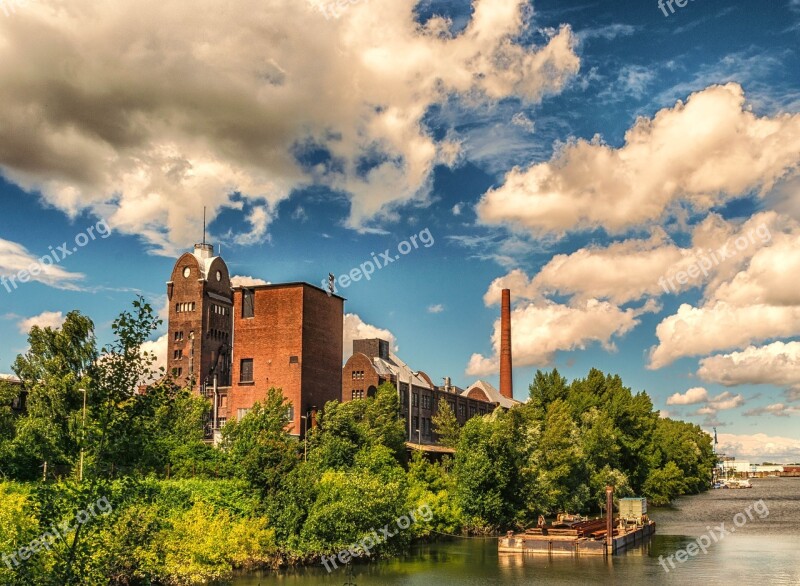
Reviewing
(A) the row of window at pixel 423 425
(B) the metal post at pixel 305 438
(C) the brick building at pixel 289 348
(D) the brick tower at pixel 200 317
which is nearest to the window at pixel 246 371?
(C) the brick building at pixel 289 348

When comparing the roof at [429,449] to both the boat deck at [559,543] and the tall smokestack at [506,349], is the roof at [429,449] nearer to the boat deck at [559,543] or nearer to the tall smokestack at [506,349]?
the boat deck at [559,543]

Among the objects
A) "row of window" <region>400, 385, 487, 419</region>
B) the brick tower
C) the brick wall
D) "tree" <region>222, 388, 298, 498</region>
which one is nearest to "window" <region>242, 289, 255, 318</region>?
the brick wall

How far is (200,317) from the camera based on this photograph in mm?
118062

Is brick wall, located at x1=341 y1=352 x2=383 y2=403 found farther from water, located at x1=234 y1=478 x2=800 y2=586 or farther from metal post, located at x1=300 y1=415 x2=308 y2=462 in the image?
water, located at x1=234 y1=478 x2=800 y2=586

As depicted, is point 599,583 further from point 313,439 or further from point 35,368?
point 35,368

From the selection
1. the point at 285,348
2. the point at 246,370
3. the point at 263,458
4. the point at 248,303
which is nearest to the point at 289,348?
the point at 285,348

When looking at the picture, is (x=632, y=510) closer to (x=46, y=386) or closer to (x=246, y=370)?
(x=246, y=370)

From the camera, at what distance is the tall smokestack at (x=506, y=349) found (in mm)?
113000

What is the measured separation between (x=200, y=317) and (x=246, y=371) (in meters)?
49.2

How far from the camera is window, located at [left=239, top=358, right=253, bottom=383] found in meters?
71.4

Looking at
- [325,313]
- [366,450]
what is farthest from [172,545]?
[325,313]

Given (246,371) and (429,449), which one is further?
(429,449)

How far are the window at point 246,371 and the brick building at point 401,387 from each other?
58.9 feet

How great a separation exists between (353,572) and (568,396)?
59.8 m
